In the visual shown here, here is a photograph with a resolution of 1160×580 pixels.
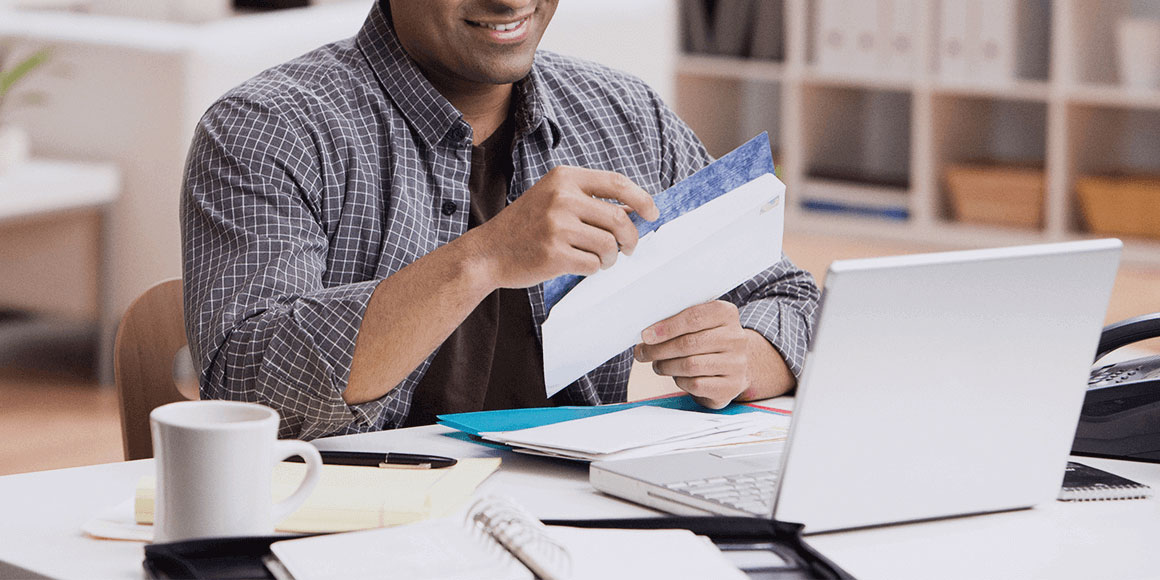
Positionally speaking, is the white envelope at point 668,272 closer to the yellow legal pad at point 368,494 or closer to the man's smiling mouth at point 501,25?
the yellow legal pad at point 368,494

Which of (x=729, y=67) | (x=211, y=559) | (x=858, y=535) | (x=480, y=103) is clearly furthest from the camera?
(x=729, y=67)

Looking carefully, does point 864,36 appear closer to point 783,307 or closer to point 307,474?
point 783,307

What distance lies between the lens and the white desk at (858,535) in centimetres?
92

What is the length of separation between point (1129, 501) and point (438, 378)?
2.19ft

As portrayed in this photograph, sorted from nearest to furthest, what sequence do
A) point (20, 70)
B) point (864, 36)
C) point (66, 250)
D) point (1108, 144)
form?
point (20, 70) < point (66, 250) < point (1108, 144) < point (864, 36)

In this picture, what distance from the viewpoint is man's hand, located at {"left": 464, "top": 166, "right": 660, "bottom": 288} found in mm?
1141

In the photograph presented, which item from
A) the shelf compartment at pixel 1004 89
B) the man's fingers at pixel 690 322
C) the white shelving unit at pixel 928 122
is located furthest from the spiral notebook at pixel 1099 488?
the shelf compartment at pixel 1004 89

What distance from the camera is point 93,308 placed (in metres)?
3.36

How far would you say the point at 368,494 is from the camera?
996 mm

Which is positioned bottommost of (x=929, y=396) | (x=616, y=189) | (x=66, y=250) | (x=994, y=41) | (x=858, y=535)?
(x=66, y=250)

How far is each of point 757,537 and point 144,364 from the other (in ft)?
2.43

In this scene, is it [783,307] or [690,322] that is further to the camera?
[783,307]

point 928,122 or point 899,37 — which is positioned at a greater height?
point 899,37

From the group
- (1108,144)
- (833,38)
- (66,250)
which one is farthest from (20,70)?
(1108,144)
